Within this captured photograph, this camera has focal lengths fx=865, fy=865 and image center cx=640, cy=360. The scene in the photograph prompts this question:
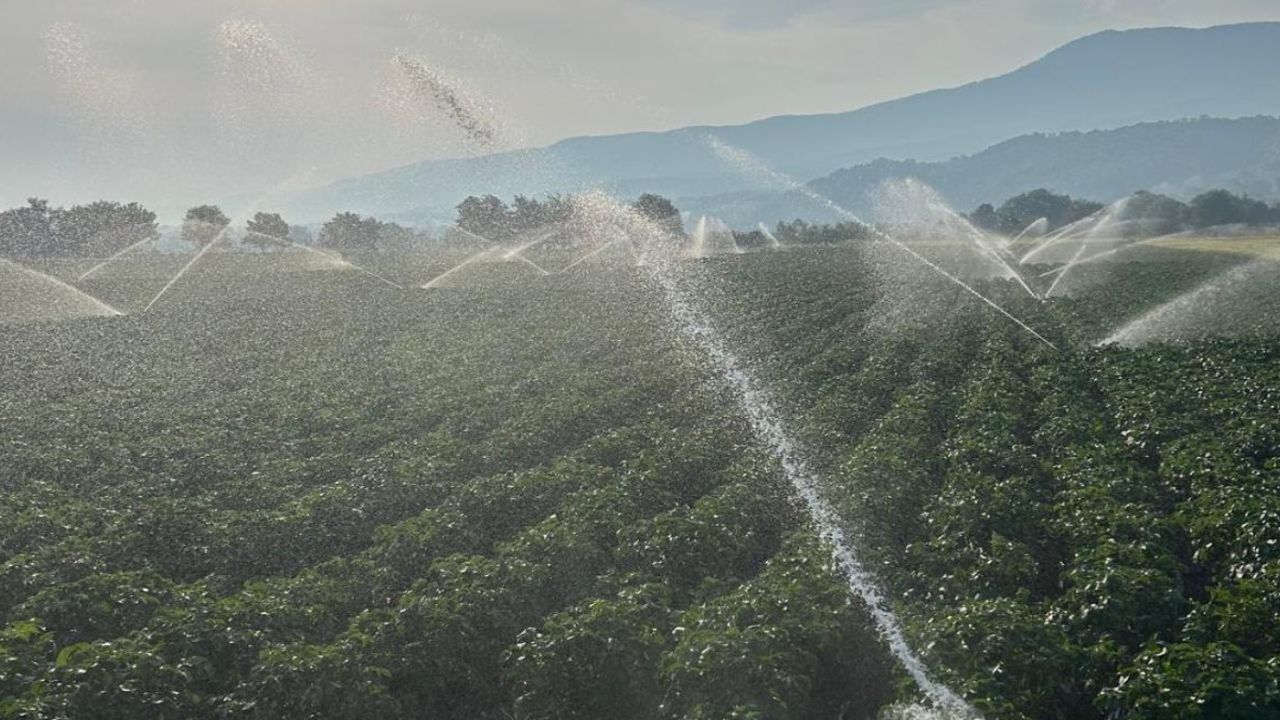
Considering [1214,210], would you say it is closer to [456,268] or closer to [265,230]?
[456,268]

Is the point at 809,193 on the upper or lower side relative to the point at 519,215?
lower

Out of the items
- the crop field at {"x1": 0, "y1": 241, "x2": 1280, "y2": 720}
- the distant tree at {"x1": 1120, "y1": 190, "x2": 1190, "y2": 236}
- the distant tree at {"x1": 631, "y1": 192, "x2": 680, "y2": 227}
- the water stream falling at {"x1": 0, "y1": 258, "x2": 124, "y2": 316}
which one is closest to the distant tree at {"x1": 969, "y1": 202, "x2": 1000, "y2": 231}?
the distant tree at {"x1": 1120, "y1": 190, "x2": 1190, "y2": 236}

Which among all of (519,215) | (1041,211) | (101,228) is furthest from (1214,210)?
(101,228)

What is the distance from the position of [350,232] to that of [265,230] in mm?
12974

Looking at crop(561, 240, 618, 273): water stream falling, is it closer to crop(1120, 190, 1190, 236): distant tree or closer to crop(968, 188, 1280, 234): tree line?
crop(1120, 190, 1190, 236): distant tree

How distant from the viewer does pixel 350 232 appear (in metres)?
139

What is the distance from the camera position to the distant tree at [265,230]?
406 ft

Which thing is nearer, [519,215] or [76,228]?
[76,228]

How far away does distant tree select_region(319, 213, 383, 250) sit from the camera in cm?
13825

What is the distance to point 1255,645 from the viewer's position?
9.80 metres

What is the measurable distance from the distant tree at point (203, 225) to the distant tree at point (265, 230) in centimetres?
497

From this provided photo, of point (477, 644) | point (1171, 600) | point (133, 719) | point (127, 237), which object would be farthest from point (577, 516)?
point (127, 237)

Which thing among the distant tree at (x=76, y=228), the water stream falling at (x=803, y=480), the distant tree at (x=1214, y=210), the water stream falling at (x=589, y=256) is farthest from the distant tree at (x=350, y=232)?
the distant tree at (x=1214, y=210)

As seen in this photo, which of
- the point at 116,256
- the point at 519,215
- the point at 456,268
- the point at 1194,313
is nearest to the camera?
the point at 1194,313
